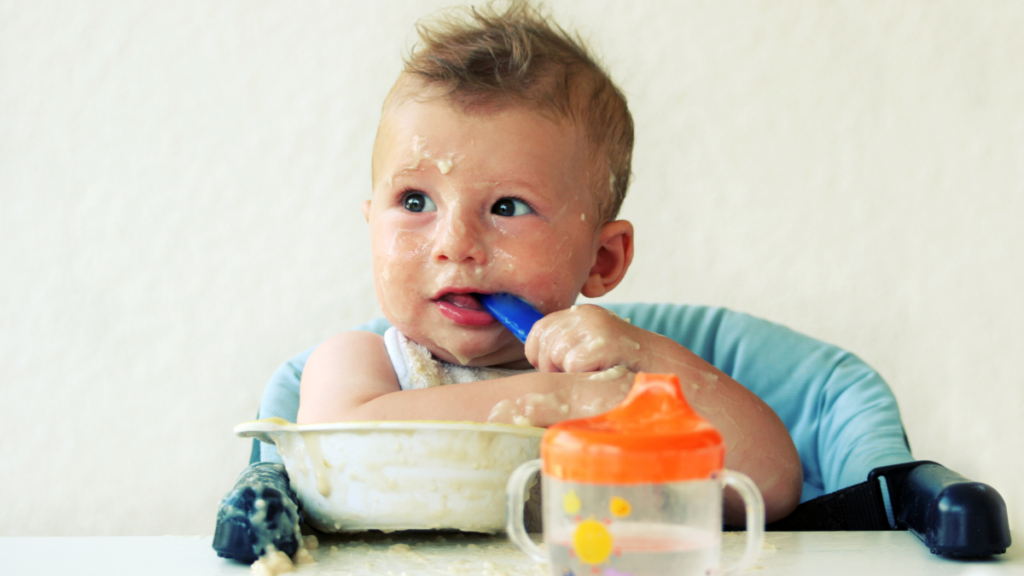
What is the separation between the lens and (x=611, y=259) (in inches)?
39.9

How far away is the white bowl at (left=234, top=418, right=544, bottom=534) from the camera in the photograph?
1.76 feet

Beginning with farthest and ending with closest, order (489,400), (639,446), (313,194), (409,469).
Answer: (313,194)
(489,400)
(409,469)
(639,446)

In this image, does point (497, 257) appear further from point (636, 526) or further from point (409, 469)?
point (636, 526)

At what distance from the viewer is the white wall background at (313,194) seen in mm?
1520

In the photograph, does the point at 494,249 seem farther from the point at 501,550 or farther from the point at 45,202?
the point at 45,202

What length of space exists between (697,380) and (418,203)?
332mm

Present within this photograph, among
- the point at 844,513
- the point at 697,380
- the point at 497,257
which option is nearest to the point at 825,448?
the point at 844,513

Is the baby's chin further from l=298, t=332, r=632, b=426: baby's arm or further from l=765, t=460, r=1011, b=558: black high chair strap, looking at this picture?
l=765, t=460, r=1011, b=558: black high chair strap

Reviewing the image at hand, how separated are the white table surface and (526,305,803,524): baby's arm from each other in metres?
0.06

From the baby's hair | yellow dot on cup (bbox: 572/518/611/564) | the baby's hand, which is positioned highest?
the baby's hair

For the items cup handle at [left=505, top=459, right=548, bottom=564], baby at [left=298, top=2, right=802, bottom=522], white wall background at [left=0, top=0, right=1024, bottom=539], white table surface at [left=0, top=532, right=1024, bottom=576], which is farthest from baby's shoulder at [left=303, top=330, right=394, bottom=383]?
white wall background at [left=0, top=0, right=1024, bottom=539]

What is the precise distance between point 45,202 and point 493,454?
1.40m

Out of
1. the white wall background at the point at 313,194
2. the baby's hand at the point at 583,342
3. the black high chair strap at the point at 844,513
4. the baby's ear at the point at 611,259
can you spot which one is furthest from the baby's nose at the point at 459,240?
the white wall background at the point at 313,194

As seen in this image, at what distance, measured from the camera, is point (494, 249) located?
81cm
